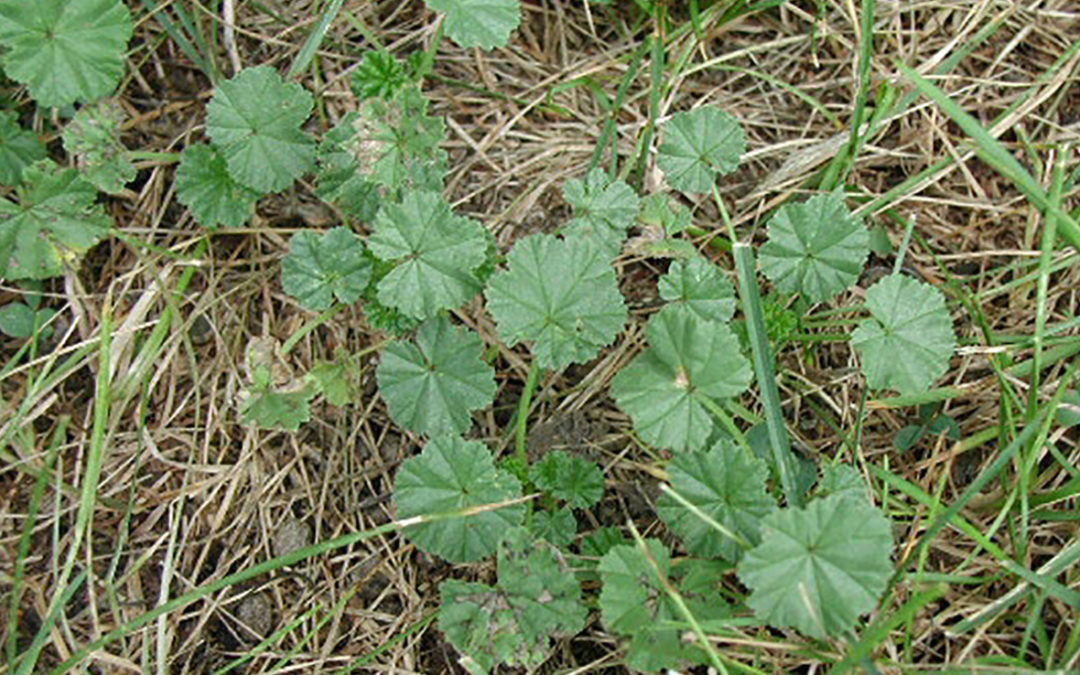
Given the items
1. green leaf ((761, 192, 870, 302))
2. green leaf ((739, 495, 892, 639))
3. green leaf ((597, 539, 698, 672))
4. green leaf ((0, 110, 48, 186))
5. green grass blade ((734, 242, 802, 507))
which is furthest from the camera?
green leaf ((0, 110, 48, 186))

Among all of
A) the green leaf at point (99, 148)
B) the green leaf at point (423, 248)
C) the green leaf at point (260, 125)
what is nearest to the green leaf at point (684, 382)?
the green leaf at point (423, 248)

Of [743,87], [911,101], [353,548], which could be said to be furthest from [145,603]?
[911,101]

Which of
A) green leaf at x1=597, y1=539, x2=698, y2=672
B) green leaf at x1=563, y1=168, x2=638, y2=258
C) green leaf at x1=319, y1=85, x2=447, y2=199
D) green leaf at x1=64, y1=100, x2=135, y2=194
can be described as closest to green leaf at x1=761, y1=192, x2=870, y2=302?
green leaf at x1=563, y1=168, x2=638, y2=258

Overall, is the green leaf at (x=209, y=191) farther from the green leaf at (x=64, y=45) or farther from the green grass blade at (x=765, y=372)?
the green grass blade at (x=765, y=372)

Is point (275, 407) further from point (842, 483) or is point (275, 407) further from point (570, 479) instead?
point (842, 483)

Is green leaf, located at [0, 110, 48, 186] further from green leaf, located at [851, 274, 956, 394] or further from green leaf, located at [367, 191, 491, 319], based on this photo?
green leaf, located at [851, 274, 956, 394]
